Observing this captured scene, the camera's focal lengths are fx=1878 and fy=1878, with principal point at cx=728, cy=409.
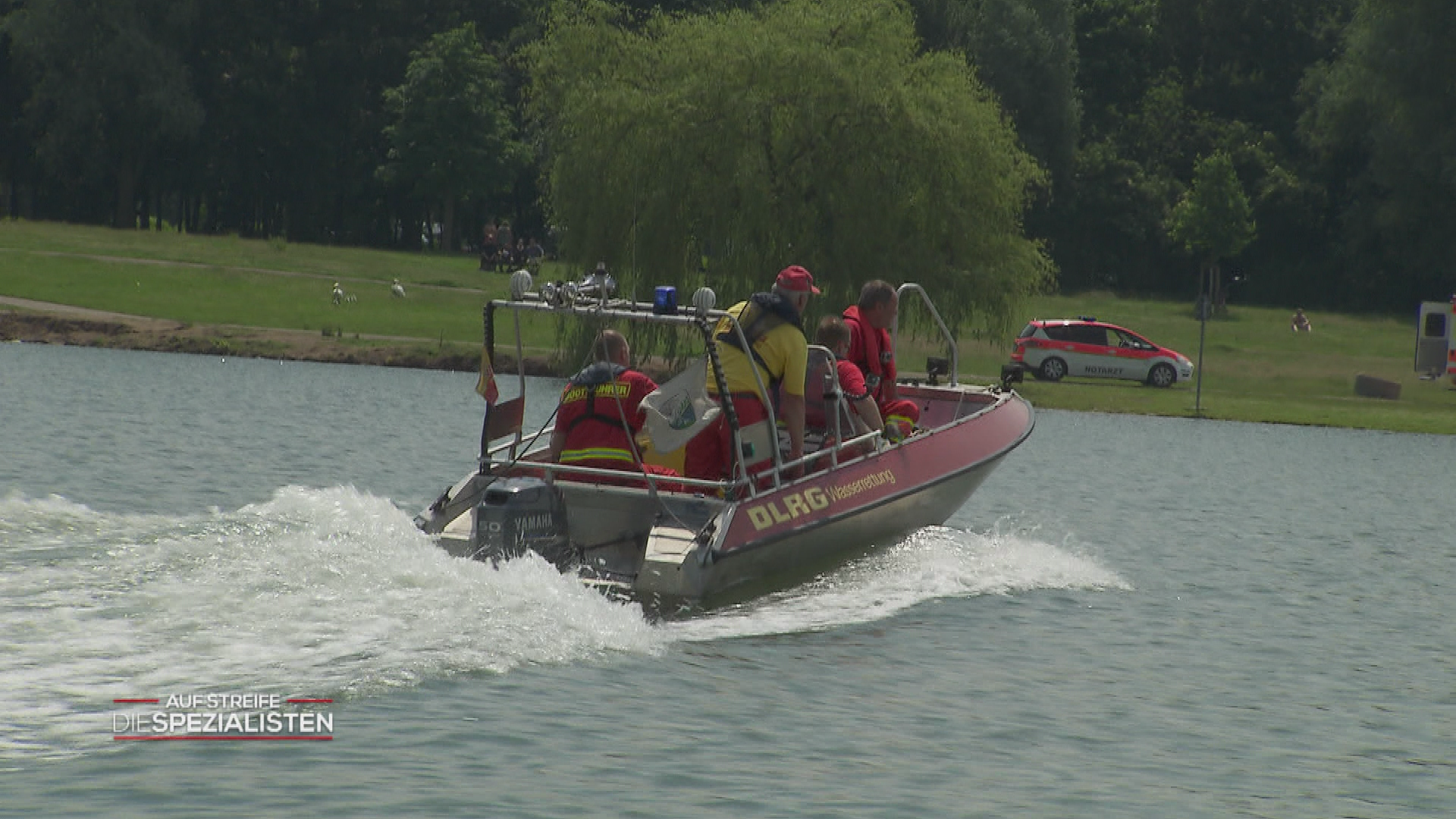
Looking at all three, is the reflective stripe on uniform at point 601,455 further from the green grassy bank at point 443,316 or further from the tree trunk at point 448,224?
the tree trunk at point 448,224

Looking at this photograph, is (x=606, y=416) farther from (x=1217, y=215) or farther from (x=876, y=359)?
(x=1217, y=215)

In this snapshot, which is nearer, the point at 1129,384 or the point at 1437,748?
the point at 1437,748

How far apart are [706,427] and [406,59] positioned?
60573 mm

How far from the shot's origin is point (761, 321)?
12.2m

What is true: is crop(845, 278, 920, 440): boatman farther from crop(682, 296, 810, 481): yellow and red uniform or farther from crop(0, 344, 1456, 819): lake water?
crop(682, 296, 810, 481): yellow and red uniform

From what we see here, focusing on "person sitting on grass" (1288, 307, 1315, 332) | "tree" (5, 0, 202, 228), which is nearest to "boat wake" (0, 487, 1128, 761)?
"person sitting on grass" (1288, 307, 1315, 332)

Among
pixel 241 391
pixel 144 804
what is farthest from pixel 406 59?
pixel 144 804

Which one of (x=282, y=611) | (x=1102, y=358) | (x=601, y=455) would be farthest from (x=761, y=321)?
(x=1102, y=358)

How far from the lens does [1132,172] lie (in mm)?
67562

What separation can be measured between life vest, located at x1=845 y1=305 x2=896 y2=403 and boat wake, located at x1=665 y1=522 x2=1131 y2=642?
1.25 m

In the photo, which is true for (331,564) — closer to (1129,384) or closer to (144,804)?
(144,804)

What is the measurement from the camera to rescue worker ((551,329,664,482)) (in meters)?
11.9

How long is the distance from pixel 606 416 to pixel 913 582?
257cm

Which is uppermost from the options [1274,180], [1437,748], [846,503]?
[1274,180]
